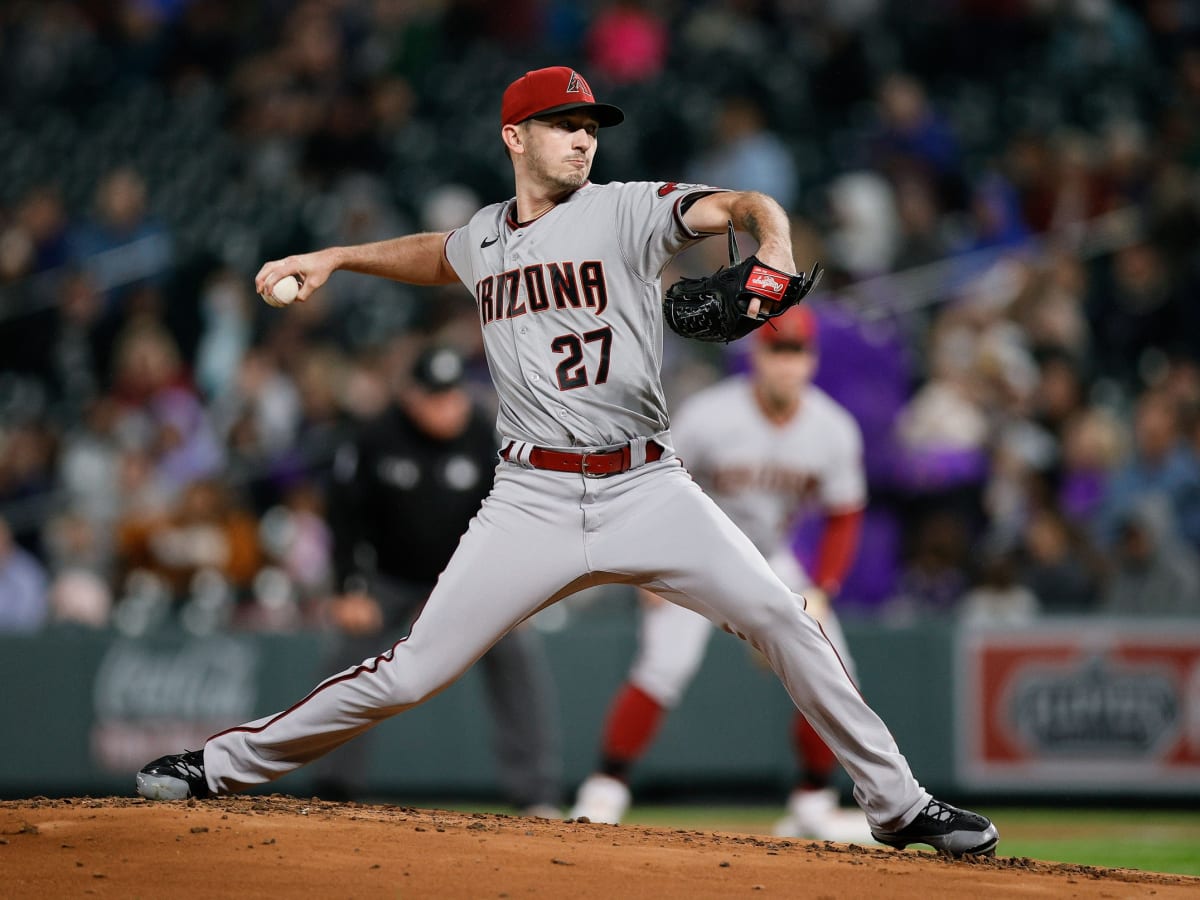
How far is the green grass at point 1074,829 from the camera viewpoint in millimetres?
7195

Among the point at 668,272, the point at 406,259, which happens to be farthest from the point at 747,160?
the point at 406,259

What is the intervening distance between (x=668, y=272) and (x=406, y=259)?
21.2 feet

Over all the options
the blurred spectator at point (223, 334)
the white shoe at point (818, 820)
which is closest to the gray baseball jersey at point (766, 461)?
the white shoe at point (818, 820)

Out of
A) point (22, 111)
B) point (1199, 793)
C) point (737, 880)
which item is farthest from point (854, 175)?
point (737, 880)

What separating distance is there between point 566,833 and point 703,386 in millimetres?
6562

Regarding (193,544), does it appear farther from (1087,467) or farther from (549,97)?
(549,97)

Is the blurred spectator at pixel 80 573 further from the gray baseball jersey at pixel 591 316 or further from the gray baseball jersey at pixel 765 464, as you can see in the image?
the gray baseball jersey at pixel 591 316

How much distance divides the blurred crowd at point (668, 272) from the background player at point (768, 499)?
6.89 feet

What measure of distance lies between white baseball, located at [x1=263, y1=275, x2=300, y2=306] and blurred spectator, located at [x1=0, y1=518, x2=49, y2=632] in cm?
639

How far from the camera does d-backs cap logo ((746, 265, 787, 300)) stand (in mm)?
4070

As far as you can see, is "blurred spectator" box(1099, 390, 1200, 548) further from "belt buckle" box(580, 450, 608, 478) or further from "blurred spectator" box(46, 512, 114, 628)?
"blurred spectator" box(46, 512, 114, 628)

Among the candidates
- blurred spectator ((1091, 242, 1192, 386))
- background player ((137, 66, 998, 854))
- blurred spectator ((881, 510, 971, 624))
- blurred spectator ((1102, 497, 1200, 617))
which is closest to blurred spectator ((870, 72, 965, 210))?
blurred spectator ((1091, 242, 1192, 386))

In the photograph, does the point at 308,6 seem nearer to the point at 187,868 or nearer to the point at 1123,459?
the point at 1123,459

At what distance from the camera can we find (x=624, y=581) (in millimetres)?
4719
